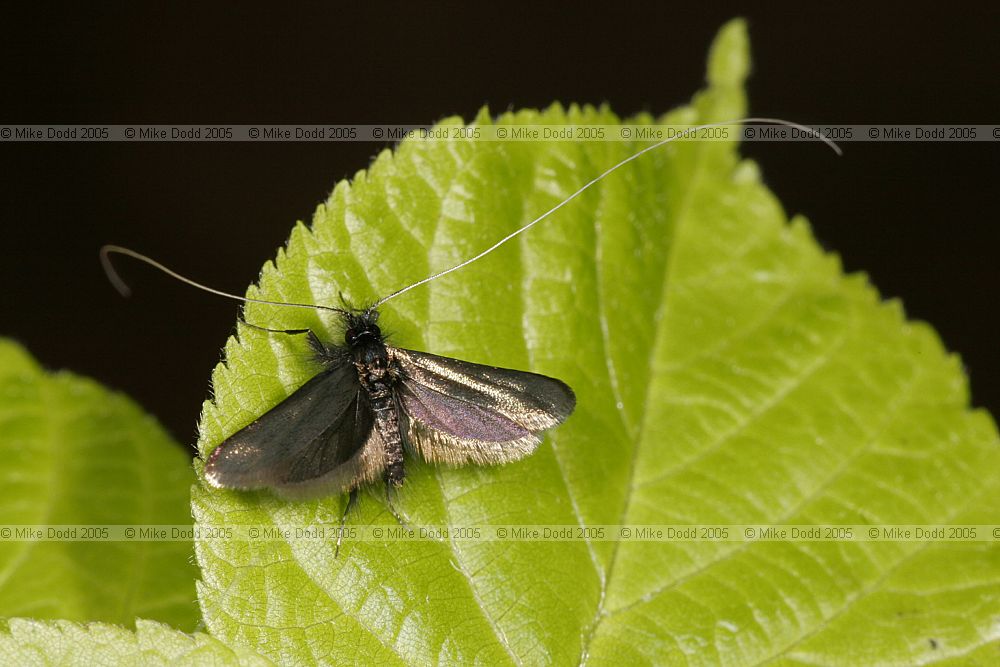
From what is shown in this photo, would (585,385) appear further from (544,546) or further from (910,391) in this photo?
(910,391)

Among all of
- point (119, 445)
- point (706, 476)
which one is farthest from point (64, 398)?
point (706, 476)

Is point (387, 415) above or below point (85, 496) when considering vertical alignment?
above

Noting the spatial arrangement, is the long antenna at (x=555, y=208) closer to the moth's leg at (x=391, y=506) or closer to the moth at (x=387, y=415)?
the moth at (x=387, y=415)

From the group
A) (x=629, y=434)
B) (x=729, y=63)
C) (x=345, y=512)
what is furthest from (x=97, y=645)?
(x=729, y=63)

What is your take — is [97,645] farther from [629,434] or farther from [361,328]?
[629,434]

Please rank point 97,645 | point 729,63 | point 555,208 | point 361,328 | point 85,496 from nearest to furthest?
point 97,645
point 361,328
point 555,208
point 85,496
point 729,63

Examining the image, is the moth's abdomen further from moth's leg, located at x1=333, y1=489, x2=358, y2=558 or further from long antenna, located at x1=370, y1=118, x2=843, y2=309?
long antenna, located at x1=370, y1=118, x2=843, y2=309
